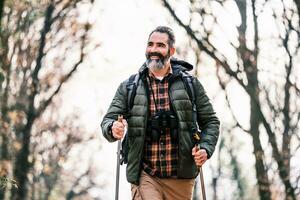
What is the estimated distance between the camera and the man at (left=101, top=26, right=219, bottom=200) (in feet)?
16.7

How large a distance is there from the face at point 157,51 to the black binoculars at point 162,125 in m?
0.44

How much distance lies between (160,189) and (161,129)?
523 mm

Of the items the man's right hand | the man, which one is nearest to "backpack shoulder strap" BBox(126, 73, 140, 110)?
the man

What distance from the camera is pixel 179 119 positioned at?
201 inches

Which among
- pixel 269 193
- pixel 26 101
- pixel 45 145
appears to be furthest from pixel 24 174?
pixel 45 145

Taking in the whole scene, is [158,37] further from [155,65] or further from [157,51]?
[155,65]

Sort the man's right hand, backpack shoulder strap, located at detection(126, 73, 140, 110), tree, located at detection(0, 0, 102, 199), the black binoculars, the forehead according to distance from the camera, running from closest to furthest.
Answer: the man's right hand, the black binoculars, backpack shoulder strap, located at detection(126, 73, 140, 110), the forehead, tree, located at detection(0, 0, 102, 199)

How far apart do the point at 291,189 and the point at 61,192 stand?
112 ft

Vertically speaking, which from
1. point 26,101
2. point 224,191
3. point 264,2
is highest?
point 264,2

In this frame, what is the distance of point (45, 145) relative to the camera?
3002 cm

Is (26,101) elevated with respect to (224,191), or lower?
elevated

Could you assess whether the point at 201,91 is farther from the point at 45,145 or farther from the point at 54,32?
the point at 45,145

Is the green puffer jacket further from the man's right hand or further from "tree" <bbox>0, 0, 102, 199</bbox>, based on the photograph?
"tree" <bbox>0, 0, 102, 199</bbox>

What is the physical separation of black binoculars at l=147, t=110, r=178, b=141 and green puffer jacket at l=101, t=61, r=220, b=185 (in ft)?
0.16
